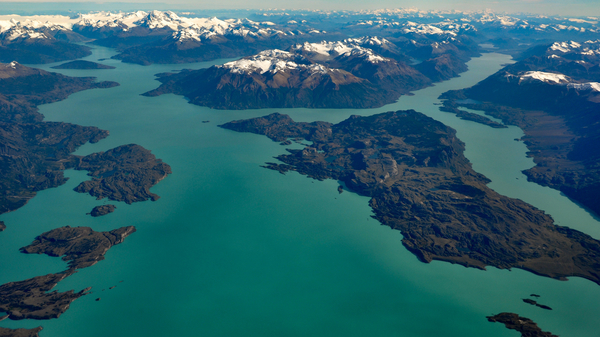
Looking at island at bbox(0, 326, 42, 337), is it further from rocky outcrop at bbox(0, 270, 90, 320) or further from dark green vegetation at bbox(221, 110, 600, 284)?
dark green vegetation at bbox(221, 110, 600, 284)

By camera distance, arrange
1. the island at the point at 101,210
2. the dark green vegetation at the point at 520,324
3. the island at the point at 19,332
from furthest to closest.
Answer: the island at the point at 101,210 < the dark green vegetation at the point at 520,324 < the island at the point at 19,332

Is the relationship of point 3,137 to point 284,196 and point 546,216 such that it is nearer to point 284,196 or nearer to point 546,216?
point 284,196

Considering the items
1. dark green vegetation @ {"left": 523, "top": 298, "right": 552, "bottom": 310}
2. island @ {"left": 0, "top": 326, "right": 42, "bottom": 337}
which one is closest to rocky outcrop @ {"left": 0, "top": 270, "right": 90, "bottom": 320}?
island @ {"left": 0, "top": 326, "right": 42, "bottom": 337}

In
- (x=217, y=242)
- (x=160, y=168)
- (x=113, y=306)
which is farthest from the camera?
(x=160, y=168)

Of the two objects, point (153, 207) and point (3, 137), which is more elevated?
point (3, 137)

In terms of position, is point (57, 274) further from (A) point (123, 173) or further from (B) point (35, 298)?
(A) point (123, 173)

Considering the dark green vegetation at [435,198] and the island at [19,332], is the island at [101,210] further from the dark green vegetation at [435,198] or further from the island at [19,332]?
the dark green vegetation at [435,198]

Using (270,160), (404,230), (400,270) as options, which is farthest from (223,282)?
(270,160)

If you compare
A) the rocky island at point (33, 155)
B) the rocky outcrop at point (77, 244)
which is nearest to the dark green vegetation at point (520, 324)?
the rocky outcrop at point (77, 244)
